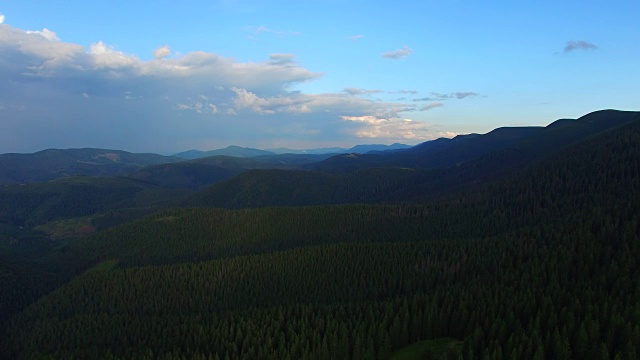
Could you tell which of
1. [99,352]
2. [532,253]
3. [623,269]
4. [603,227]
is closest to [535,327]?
[623,269]

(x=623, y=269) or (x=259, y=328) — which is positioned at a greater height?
(x=623, y=269)

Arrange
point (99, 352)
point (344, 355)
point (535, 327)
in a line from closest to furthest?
1. point (535, 327)
2. point (344, 355)
3. point (99, 352)

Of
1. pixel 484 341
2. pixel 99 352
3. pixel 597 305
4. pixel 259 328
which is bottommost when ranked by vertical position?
pixel 99 352

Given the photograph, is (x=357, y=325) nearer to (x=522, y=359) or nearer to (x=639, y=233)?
(x=522, y=359)

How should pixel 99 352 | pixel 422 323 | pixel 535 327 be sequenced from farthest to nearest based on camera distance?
pixel 99 352 < pixel 422 323 < pixel 535 327

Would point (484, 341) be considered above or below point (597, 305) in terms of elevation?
below

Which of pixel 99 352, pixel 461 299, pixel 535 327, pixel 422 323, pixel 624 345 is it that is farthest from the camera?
pixel 99 352

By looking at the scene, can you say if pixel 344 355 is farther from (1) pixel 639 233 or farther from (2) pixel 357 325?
(1) pixel 639 233

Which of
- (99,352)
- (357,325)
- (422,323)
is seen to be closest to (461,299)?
(422,323)

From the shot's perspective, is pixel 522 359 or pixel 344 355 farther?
pixel 344 355
